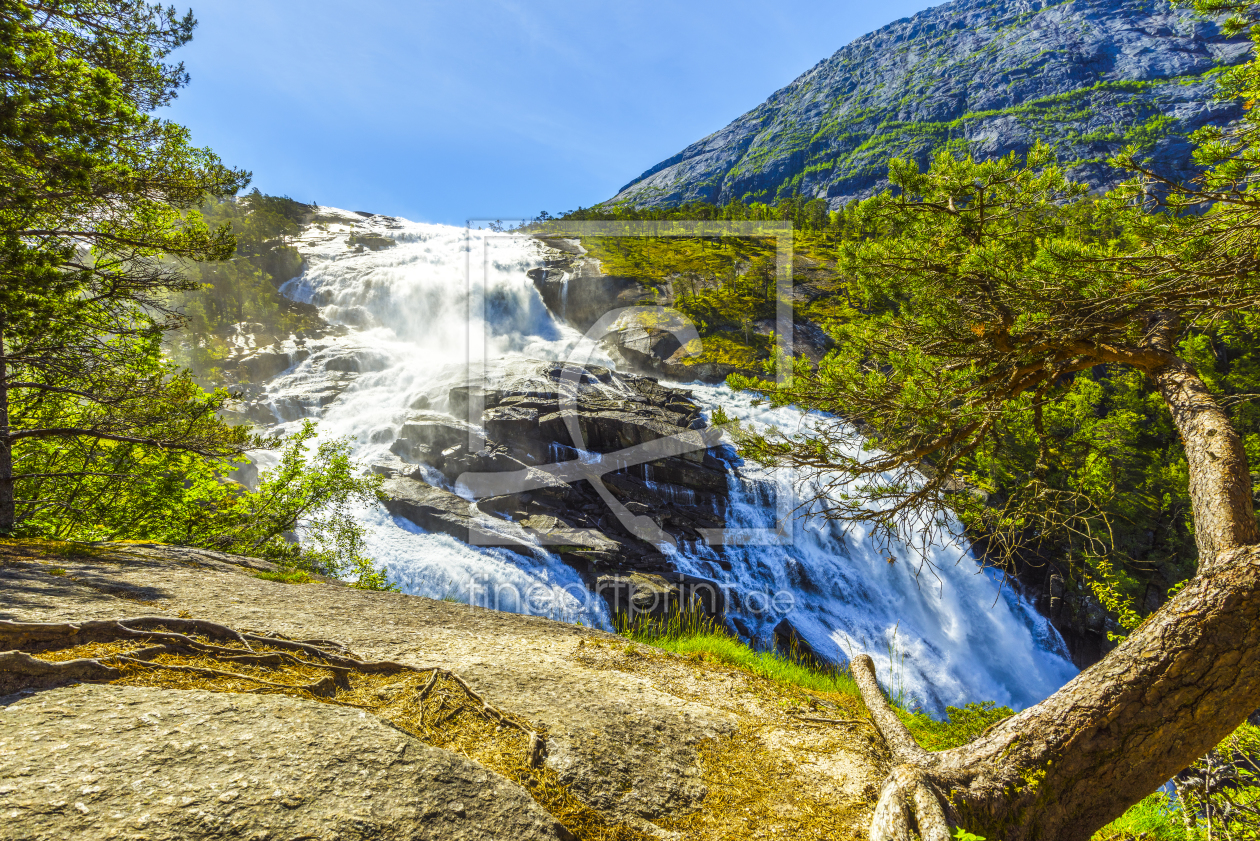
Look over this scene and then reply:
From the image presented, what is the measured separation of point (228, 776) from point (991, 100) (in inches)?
7511

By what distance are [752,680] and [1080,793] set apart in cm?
298

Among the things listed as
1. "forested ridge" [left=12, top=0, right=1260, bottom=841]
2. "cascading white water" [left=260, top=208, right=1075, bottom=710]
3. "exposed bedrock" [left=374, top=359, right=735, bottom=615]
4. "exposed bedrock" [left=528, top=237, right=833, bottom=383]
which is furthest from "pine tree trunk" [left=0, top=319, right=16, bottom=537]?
"exposed bedrock" [left=528, top=237, right=833, bottom=383]

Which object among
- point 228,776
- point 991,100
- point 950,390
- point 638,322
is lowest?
point 228,776

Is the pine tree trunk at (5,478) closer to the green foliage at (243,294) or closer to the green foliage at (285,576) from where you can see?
the green foliage at (285,576)

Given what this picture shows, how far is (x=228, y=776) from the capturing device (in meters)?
2.04

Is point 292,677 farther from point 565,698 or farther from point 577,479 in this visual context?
point 577,479

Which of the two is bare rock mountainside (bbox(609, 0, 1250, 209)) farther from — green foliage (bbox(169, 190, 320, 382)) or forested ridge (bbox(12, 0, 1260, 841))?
forested ridge (bbox(12, 0, 1260, 841))

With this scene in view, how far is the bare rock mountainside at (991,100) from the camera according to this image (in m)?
110

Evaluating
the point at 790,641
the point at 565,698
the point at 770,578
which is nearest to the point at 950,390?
the point at 565,698

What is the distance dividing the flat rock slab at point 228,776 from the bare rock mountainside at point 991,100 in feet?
369

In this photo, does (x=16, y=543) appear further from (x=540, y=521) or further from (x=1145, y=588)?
(x=1145, y=588)

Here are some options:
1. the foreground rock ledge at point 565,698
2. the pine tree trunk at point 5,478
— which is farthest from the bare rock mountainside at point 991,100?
the pine tree trunk at point 5,478

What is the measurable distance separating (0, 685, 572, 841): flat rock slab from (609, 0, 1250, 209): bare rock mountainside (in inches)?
4422

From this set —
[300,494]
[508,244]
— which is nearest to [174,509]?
[300,494]
